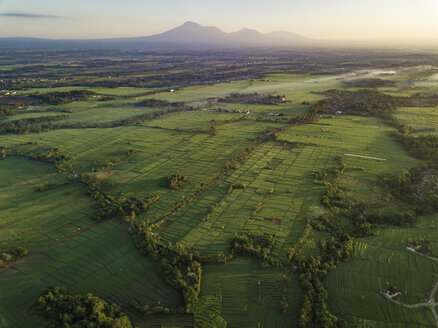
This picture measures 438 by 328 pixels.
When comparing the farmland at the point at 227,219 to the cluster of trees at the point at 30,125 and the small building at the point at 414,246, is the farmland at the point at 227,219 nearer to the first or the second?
the small building at the point at 414,246

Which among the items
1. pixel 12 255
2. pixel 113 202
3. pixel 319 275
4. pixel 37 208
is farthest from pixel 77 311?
pixel 37 208

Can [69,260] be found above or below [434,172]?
below

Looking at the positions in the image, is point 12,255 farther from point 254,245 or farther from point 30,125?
point 30,125

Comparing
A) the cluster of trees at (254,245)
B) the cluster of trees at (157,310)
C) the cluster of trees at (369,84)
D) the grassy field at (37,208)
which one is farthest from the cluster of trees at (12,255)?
the cluster of trees at (369,84)

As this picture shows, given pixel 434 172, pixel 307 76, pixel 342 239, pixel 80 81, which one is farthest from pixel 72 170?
pixel 307 76

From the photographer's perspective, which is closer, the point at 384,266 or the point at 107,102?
Result: the point at 384,266

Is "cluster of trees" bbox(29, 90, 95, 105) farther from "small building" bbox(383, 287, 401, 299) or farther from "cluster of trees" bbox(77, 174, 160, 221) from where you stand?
"small building" bbox(383, 287, 401, 299)

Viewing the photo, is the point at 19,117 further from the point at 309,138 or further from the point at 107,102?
the point at 309,138
